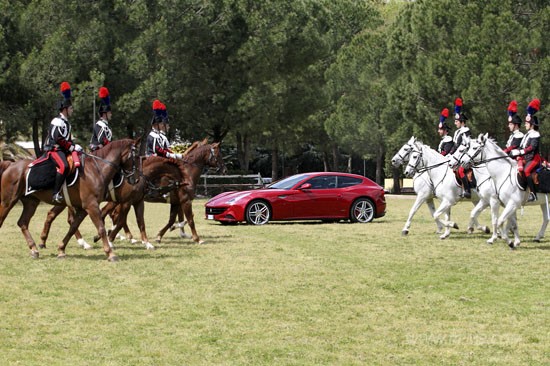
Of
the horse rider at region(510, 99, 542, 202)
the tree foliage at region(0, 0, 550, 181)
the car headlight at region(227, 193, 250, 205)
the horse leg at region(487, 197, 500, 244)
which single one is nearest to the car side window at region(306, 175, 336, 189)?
the car headlight at region(227, 193, 250, 205)

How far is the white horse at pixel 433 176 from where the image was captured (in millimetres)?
21891

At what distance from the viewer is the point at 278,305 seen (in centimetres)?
1130

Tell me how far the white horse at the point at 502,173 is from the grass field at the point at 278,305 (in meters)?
0.84

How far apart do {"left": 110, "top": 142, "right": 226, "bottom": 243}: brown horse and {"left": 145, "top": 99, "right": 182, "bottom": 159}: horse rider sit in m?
0.41

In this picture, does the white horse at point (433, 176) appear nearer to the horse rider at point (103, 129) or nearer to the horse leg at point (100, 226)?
the horse rider at point (103, 129)

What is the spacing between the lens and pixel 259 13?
5297cm

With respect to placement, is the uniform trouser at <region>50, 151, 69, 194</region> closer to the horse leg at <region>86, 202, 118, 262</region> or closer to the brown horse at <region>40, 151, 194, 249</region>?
the horse leg at <region>86, 202, 118, 262</region>

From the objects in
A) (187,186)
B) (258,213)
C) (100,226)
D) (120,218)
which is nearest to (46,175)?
(100,226)

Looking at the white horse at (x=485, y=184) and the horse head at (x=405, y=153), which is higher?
the horse head at (x=405, y=153)

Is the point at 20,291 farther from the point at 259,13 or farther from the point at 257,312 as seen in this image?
the point at 259,13

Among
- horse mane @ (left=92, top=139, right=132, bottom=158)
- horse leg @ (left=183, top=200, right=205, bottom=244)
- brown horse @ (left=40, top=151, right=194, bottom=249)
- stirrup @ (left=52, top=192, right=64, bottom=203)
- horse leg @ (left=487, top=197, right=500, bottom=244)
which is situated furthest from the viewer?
horse leg @ (left=487, top=197, right=500, bottom=244)

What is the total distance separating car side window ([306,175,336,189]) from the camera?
26469mm

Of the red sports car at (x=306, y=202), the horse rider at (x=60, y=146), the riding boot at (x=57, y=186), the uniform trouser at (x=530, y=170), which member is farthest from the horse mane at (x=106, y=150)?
the red sports car at (x=306, y=202)

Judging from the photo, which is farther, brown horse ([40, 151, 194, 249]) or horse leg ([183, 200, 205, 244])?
horse leg ([183, 200, 205, 244])
